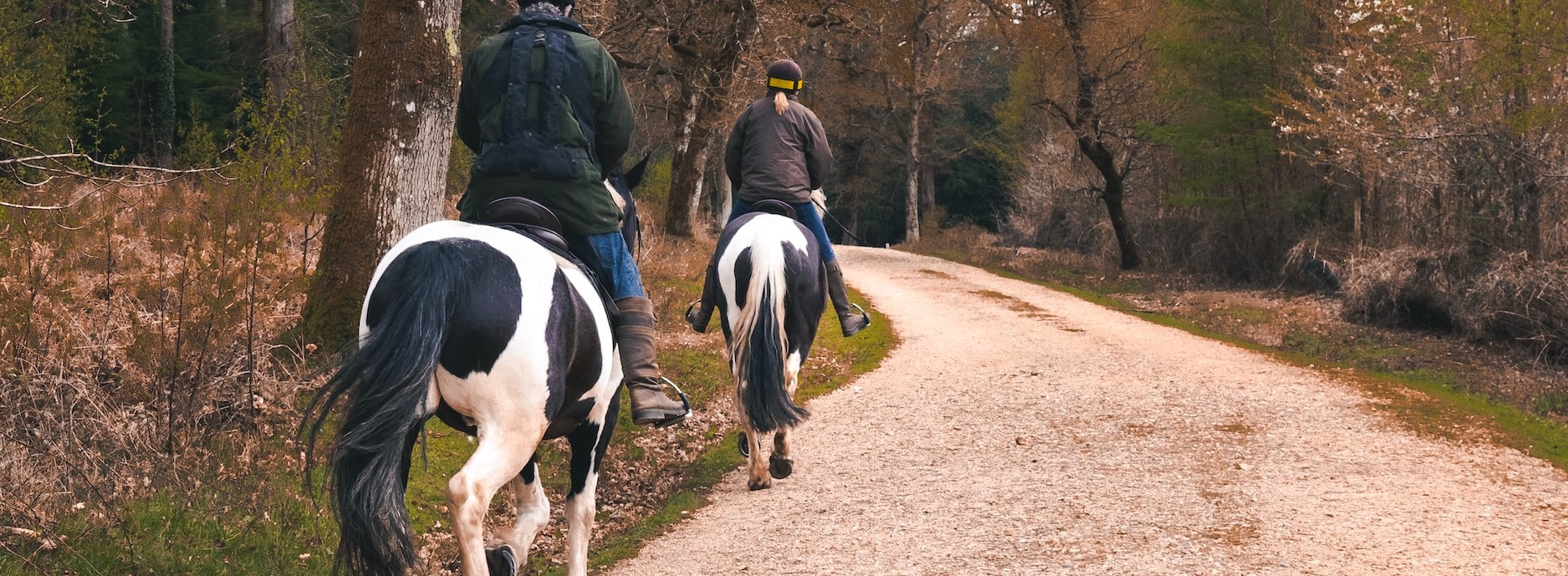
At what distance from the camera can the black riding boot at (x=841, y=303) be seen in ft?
26.3

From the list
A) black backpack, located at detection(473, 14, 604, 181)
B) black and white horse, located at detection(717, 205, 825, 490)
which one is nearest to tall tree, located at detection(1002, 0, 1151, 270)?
black and white horse, located at detection(717, 205, 825, 490)

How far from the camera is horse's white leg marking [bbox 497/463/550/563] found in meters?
4.27

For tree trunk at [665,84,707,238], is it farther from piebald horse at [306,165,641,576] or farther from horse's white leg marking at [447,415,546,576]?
horse's white leg marking at [447,415,546,576]

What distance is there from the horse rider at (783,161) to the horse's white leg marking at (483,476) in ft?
13.2

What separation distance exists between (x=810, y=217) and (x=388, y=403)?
5009mm

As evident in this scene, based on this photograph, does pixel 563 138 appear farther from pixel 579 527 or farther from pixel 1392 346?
pixel 1392 346

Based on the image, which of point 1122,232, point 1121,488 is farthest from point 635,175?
point 1122,232

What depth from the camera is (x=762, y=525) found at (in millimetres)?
6219

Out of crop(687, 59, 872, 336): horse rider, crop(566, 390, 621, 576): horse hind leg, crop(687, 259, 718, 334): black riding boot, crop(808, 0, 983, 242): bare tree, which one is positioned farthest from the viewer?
crop(808, 0, 983, 242): bare tree

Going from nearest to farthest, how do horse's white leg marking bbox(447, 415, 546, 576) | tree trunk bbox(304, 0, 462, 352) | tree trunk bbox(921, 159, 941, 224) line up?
horse's white leg marking bbox(447, 415, 546, 576) → tree trunk bbox(304, 0, 462, 352) → tree trunk bbox(921, 159, 941, 224)

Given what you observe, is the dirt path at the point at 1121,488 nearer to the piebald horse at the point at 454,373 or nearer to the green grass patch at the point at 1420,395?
the green grass patch at the point at 1420,395

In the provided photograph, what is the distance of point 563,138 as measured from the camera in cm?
446

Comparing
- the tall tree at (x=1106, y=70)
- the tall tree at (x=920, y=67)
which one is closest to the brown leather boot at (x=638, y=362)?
the tall tree at (x=920, y=67)

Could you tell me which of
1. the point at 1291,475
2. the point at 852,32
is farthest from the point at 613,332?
the point at 852,32
